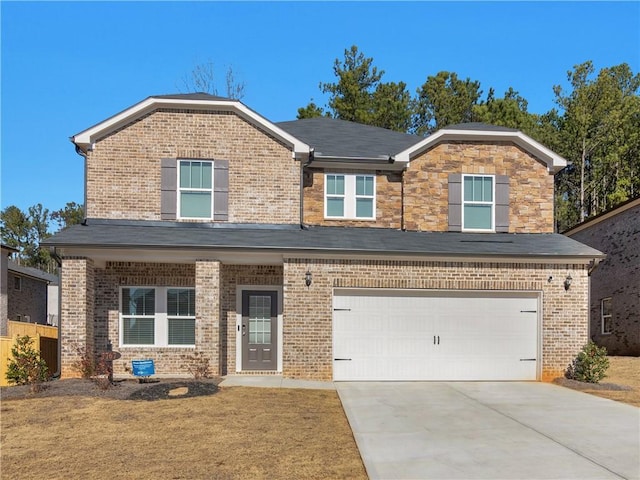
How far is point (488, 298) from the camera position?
46.9 ft

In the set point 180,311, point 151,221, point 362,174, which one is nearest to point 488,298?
point 362,174

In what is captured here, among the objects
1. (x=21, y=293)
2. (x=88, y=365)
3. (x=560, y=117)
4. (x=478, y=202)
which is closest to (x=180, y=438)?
(x=88, y=365)

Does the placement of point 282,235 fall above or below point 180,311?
above

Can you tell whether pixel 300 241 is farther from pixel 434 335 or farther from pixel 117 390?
pixel 117 390

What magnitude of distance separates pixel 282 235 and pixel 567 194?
1238 inches

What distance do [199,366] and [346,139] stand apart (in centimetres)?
878

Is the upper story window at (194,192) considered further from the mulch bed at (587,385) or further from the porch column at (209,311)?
the mulch bed at (587,385)

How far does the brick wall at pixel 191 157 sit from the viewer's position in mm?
14789

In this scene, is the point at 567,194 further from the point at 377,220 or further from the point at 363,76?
the point at 377,220

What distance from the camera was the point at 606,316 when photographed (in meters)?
22.8

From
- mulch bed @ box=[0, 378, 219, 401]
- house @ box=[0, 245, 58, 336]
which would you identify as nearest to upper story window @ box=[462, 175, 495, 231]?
mulch bed @ box=[0, 378, 219, 401]

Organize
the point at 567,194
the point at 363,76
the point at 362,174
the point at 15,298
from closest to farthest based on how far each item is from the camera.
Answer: the point at 362,174 < the point at 15,298 < the point at 363,76 < the point at 567,194

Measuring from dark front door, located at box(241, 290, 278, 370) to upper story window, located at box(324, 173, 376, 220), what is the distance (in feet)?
10.6

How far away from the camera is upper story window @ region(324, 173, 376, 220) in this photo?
1620 cm
